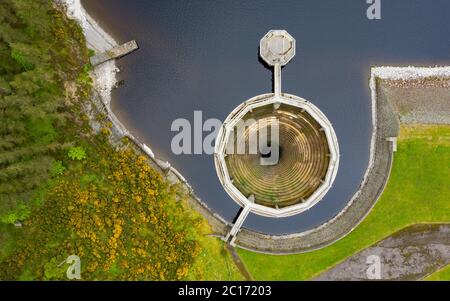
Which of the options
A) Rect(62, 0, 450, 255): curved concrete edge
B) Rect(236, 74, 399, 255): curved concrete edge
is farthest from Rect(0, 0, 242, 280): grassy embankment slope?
Rect(236, 74, 399, 255): curved concrete edge

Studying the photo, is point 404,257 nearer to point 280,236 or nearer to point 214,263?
point 280,236

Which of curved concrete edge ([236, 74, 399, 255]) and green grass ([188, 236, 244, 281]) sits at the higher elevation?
curved concrete edge ([236, 74, 399, 255])

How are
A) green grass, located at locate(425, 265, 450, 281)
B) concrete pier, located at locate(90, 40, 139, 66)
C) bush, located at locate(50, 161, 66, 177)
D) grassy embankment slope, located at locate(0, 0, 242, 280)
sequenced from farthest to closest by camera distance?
concrete pier, located at locate(90, 40, 139, 66), green grass, located at locate(425, 265, 450, 281), bush, located at locate(50, 161, 66, 177), grassy embankment slope, located at locate(0, 0, 242, 280)

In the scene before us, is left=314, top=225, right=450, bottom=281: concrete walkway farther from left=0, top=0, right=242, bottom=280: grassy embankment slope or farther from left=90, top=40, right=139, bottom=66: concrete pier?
left=90, top=40, right=139, bottom=66: concrete pier

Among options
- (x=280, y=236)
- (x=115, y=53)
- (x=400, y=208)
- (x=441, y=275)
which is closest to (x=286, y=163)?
(x=280, y=236)

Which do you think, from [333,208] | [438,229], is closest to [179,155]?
[333,208]
